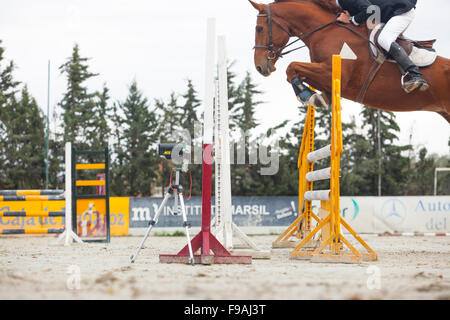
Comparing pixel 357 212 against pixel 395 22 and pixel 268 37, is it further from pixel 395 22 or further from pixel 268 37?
pixel 395 22

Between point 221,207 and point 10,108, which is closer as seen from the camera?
point 221,207

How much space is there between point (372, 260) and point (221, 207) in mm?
1884

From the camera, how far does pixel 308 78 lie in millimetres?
5355

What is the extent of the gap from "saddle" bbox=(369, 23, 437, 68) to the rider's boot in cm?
73

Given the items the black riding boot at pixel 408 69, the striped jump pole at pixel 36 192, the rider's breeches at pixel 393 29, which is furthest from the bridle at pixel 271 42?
the striped jump pole at pixel 36 192

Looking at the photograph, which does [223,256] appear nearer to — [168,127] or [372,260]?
[372,260]

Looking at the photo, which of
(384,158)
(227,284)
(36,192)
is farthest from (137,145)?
(227,284)

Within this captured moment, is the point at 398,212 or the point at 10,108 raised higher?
the point at 10,108

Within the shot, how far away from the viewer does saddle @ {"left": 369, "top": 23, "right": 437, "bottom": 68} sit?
5.26 metres

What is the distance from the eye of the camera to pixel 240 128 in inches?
1074

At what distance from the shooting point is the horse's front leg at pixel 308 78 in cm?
526

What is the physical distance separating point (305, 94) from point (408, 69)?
108cm

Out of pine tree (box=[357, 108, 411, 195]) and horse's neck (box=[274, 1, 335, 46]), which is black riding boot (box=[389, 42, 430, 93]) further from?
pine tree (box=[357, 108, 411, 195])
